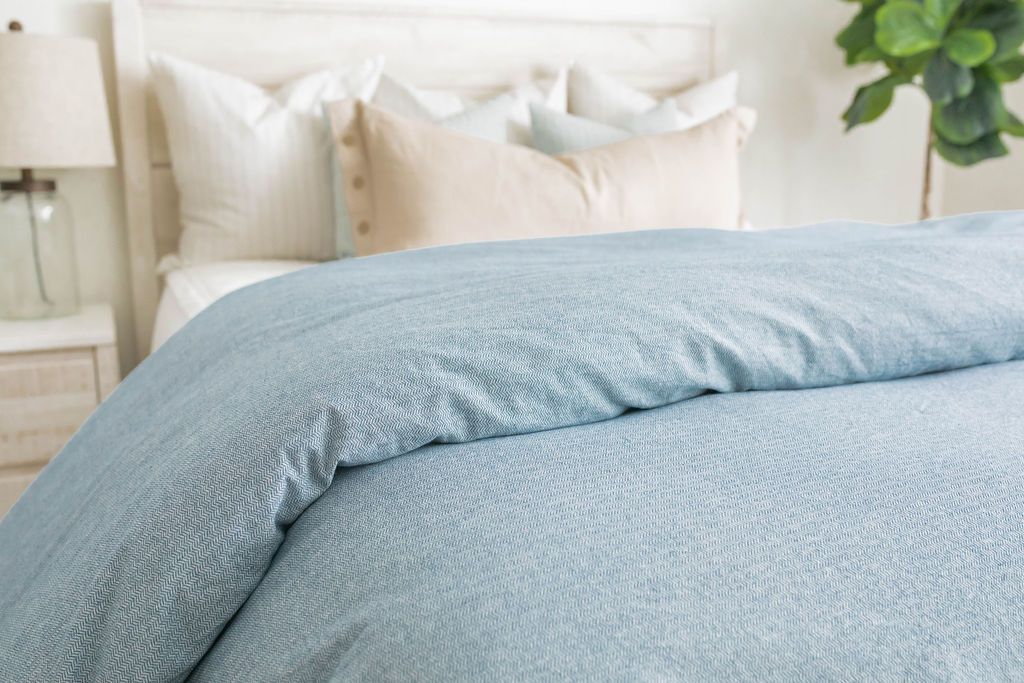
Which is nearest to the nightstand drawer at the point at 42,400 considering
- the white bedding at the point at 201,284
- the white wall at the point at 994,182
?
the white bedding at the point at 201,284

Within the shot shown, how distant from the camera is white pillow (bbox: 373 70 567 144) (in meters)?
2.22

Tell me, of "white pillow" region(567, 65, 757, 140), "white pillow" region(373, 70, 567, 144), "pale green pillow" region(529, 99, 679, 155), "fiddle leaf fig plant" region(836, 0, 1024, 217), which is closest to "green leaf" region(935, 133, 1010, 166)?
"fiddle leaf fig plant" region(836, 0, 1024, 217)

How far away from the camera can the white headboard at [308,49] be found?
221cm

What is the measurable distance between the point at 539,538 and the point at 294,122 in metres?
1.76

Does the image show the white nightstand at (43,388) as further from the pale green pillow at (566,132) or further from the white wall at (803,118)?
the white wall at (803,118)

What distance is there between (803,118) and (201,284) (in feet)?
6.56

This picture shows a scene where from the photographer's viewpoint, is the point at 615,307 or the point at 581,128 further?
the point at 581,128

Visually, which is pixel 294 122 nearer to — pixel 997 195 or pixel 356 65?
pixel 356 65

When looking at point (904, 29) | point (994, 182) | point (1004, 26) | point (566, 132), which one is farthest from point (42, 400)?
point (994, 182)

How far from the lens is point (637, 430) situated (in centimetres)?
74

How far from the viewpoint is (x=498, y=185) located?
1.89m

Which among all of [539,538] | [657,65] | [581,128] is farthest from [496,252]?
[657,65]

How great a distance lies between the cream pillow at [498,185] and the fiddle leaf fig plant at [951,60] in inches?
30.5

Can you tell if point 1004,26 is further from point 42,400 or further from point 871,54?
point 42,400
